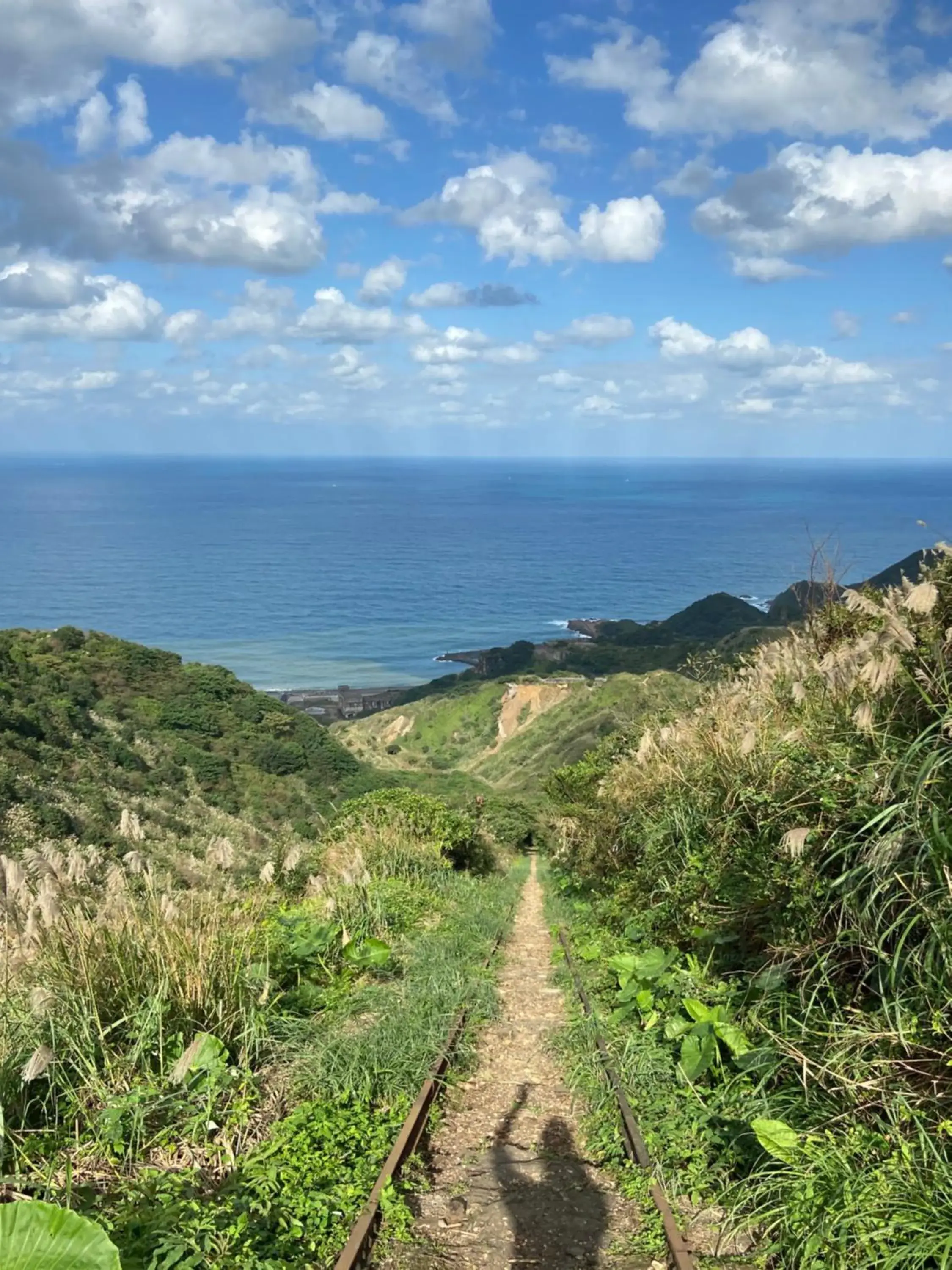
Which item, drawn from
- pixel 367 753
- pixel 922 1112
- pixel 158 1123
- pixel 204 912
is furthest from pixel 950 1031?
pixel 367 753

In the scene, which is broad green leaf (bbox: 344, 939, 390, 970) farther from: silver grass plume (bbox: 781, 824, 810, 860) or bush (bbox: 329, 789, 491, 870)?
bush (bbox: 329, 789, 491, 870)

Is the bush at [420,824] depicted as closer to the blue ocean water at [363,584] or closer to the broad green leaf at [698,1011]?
the broad green leaf at [698,1011]

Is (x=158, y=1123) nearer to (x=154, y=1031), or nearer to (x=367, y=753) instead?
(x=154, y=1031)

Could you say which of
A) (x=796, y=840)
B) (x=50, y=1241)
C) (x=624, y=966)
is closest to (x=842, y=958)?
(x=796, y=840)

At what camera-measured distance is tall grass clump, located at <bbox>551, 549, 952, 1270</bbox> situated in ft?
9.99

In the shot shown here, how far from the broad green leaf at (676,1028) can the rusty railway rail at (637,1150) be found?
332 mm

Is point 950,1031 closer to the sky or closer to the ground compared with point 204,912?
closer to the sky

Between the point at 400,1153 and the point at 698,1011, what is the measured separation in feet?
5.49

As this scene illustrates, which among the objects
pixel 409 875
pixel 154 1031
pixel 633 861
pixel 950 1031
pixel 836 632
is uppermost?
pixel 836 632

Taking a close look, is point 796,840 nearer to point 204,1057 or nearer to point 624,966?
point 624,966

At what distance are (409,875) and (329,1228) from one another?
7513 mm

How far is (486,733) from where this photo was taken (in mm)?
69250

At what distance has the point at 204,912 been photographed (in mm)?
4984

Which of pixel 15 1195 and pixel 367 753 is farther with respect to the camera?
pixel 367 753
